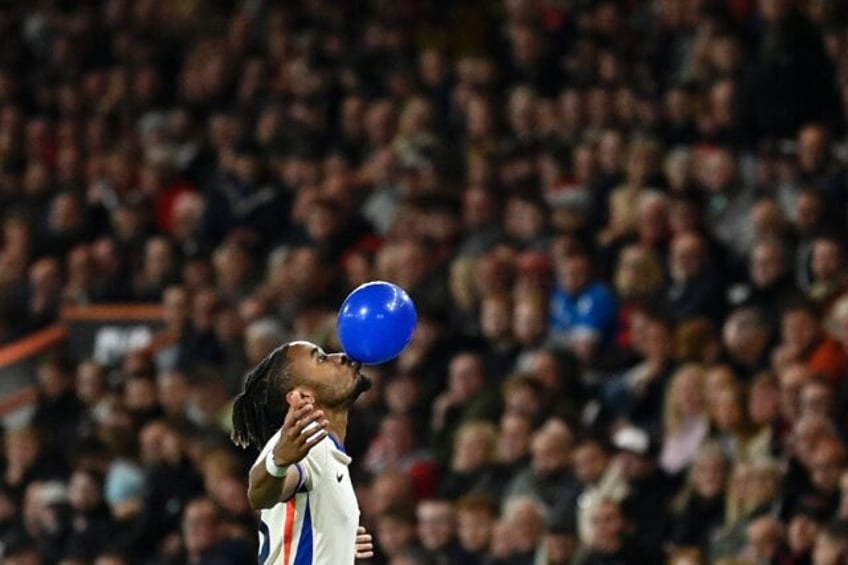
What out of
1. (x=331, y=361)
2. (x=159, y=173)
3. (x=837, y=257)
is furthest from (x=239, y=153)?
(x=331, y=361)

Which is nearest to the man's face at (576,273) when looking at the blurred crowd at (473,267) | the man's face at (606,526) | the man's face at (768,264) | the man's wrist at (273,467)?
the blurred crowd at (473,267)

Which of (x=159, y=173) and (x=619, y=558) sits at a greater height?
(x=159, y=173)

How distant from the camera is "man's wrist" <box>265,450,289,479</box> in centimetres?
593

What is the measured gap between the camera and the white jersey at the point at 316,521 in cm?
623

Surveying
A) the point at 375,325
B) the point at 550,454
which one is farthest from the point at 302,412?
the point at 550,454

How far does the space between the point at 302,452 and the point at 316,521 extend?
0.44m

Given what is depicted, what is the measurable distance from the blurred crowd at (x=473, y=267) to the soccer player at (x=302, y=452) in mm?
3355

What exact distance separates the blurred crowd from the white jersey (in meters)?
3.40

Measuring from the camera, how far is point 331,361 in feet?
21.2

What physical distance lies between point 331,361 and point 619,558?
368 centimetres

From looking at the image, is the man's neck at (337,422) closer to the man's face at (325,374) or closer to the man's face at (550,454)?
the man's face at (325,374)

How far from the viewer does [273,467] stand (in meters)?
5.94

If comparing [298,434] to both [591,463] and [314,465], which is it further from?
[591,463]

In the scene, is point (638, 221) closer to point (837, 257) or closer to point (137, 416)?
point (837, 257)
